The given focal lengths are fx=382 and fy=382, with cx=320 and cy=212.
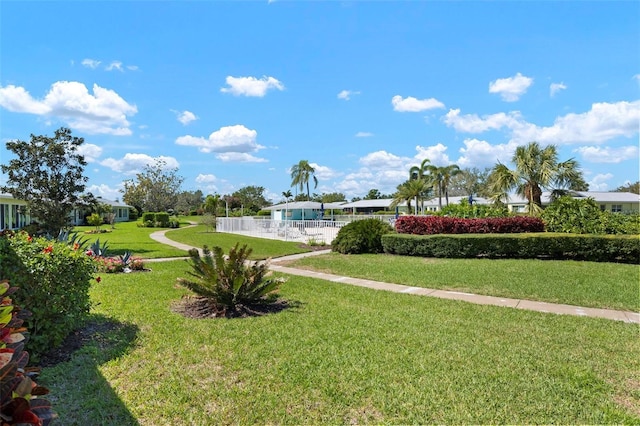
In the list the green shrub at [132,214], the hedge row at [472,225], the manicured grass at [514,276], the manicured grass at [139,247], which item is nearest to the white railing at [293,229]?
the hedge row at [472,225]

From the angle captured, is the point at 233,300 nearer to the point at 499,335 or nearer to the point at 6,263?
the point at 6,263

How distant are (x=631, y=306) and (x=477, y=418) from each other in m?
5.35

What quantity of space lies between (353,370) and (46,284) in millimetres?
3252

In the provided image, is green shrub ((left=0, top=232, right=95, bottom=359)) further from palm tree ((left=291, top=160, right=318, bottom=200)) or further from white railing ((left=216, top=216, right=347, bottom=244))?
palm tree ((left=291, top=160, right=318, bottom=200))

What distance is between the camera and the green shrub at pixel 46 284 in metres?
3.69

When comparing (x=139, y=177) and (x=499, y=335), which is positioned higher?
(x=139, y=177)

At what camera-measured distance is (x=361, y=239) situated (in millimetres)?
13812

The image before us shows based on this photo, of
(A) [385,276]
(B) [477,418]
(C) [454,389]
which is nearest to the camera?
(B) [477,418]

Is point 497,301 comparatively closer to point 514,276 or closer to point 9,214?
point 514,276

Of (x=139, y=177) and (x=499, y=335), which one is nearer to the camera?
(x=499, y=335)

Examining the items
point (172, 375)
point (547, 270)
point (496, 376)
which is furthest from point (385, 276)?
point (172, 375)

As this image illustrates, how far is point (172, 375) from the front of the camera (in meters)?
3.56

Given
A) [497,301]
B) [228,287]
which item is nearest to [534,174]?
[497,301]

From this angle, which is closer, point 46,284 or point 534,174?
point 46,284
